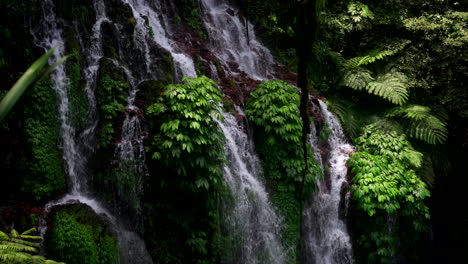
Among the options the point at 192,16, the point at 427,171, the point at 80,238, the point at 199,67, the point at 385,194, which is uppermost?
the point at 192,16

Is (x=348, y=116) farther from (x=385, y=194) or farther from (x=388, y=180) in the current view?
(x=385, y=194)

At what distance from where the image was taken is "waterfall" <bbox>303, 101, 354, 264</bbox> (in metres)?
6.48

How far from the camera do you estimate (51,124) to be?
5184 millimetres

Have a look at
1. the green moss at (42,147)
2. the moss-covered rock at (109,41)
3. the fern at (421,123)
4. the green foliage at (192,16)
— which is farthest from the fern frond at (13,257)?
the fern at (421,123)

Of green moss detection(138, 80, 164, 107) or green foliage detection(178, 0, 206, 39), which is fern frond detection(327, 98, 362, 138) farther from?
green moss detection(138, 80, 164, 107)

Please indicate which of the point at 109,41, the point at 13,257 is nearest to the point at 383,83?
the point at 109,41

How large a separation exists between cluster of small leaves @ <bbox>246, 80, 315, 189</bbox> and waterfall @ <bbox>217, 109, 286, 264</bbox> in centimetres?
35

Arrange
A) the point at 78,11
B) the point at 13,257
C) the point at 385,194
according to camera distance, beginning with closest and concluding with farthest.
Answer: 1. the point at 13,257
2. the point at 78,11
3. the point at 385,194

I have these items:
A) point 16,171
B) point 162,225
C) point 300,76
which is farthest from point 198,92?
point 300,76

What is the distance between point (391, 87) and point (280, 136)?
144 inches

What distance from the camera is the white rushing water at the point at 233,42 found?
29.0 ft

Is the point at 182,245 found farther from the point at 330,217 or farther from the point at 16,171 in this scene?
the point at 330,217

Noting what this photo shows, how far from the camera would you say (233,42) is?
930cm

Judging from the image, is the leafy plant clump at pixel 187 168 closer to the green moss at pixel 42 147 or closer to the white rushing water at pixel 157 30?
the green moss at pixel 42 147
